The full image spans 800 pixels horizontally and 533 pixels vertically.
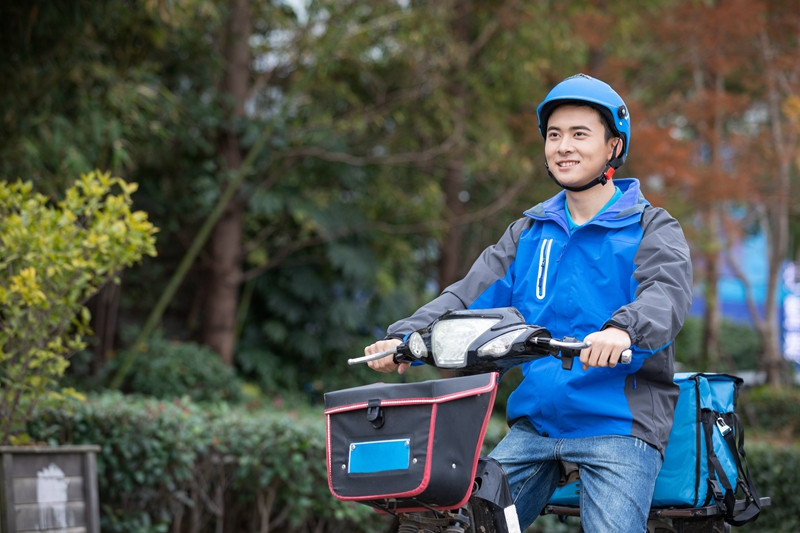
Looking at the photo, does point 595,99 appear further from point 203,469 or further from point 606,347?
point 203,469

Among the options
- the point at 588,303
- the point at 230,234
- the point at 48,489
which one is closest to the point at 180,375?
the point at 230,234

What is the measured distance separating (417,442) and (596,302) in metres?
0.79

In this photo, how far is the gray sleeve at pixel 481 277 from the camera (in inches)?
110

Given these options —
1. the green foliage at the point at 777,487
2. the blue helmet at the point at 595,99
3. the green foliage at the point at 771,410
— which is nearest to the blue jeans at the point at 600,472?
the blue helmet at the point at 595,99

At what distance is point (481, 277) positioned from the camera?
9.53 ft

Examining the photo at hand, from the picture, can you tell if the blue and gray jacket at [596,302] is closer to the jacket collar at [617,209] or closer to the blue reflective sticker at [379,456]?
the jacket collar at [617,209]

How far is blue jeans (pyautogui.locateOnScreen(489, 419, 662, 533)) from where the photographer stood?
2562 millimetres

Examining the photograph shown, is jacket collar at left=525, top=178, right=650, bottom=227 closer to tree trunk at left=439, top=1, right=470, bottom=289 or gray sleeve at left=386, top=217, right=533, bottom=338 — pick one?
gray sleeve at left=386, top=217, right=533, bottom=338

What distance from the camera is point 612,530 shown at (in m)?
2.54

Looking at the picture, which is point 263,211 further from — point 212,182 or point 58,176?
point 58,176

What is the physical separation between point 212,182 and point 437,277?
379cm

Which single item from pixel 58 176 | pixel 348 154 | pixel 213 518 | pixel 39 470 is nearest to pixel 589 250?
pixel 39 470

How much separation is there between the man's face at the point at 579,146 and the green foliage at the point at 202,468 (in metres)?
3.24

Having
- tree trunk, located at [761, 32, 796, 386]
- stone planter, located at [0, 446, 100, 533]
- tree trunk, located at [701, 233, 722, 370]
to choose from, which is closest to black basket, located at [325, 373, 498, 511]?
stone planter, located at [0, 446, 100, 533]
